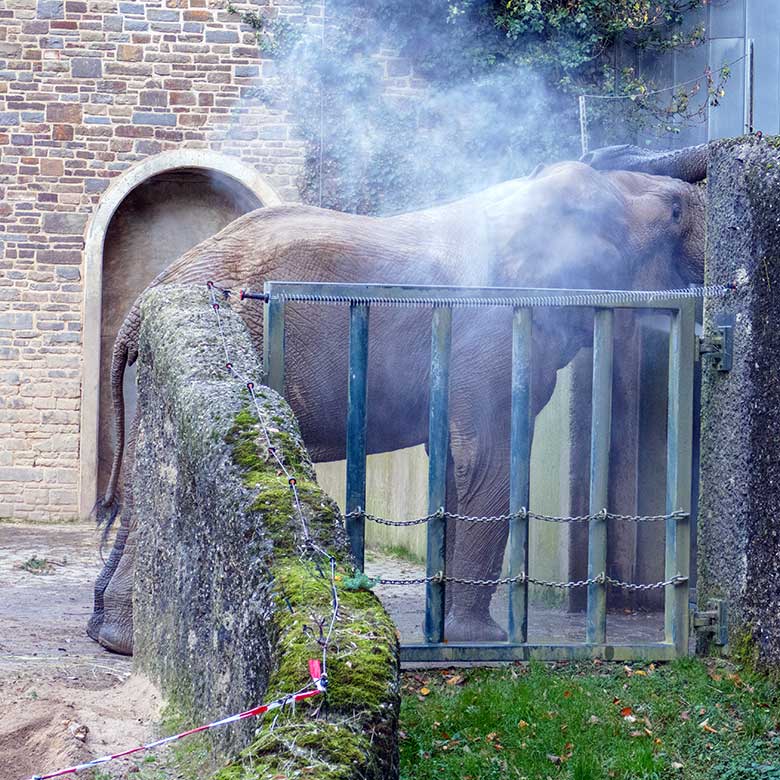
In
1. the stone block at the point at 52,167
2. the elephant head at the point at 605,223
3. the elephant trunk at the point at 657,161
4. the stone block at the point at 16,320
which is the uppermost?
the stone block at the point at 52,167

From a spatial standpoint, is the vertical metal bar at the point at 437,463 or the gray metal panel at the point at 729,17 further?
the gray metal panel at the point at 729,17

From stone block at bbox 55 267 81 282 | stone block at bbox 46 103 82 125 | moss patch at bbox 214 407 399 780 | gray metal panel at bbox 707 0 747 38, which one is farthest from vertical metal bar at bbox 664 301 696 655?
stone block at bbox 46 103 82 125

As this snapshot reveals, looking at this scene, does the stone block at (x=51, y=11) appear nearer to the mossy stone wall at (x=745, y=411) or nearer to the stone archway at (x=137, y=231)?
the stone archway at (x=137, y=231)

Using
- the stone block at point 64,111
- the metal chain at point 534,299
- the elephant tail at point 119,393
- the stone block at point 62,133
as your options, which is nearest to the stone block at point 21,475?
the stone block at point 62,133

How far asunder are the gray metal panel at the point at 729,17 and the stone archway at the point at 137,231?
198 inches

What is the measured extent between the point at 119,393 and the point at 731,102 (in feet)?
29.2

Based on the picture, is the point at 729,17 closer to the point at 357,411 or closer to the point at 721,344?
the point at 721,344

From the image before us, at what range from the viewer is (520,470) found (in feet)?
20.0

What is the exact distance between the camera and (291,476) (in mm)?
4344

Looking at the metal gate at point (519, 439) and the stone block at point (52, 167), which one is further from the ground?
the stone block at point (52, 167)

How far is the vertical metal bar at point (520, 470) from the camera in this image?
19.8 feet

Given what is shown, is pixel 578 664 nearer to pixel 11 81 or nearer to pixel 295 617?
pixel 295 617

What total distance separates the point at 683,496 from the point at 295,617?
3077 mm

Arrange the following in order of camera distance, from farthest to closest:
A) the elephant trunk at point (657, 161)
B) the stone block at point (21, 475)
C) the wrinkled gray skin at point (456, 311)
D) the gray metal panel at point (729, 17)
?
the stone block at point (21, 475) < the gray metal panel at point (729, 17) < the elephant trunk at point (657, 161) < the wrinkled gray skin at point (456, 311)
